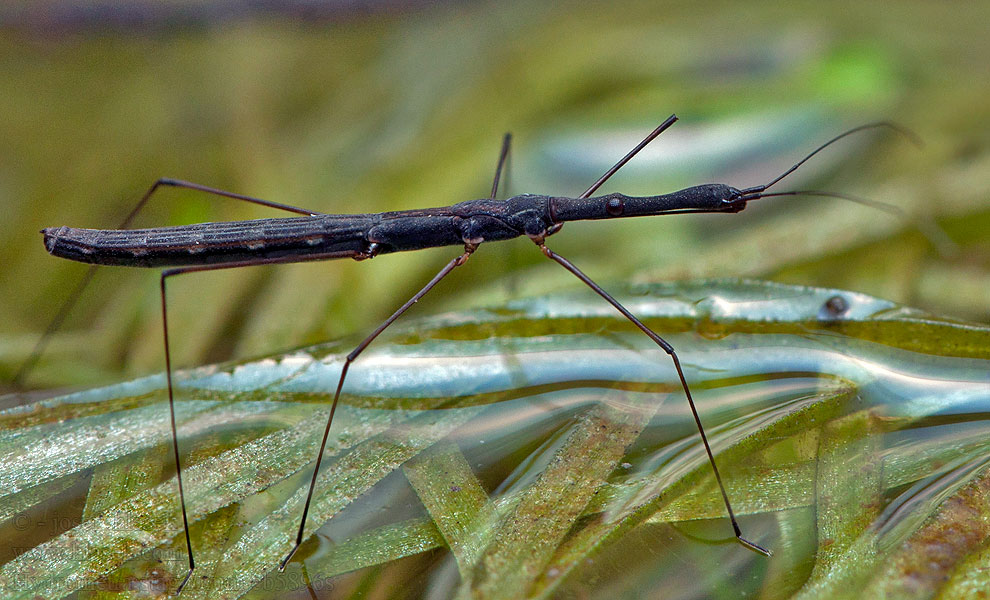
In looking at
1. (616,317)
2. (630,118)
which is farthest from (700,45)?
(616,317)

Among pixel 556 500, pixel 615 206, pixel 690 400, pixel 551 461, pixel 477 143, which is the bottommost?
pixel 556 500

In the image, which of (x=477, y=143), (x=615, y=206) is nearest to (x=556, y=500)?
(x=615, y=206)

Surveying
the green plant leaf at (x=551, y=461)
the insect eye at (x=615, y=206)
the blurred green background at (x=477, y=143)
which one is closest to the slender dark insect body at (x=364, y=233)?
the insect eye at (x=615, y=206)

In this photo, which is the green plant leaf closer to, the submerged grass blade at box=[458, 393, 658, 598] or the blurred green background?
the submerged grass blade at box=[458, 393, 658, 598]

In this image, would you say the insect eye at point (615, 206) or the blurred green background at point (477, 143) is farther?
the blurred green background at point (477, 143)

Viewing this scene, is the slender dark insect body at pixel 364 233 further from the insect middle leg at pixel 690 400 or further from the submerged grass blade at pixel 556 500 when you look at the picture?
the submerged grass blade at pixel 556 500

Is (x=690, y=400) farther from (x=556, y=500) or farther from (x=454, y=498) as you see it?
(x=454, y=498)

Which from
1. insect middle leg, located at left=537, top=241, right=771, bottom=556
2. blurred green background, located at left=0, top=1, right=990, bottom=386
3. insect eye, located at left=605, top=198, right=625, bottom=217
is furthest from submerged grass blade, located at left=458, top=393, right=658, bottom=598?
blurred green background, located at left=0, top=1, right=990, bottom=386
